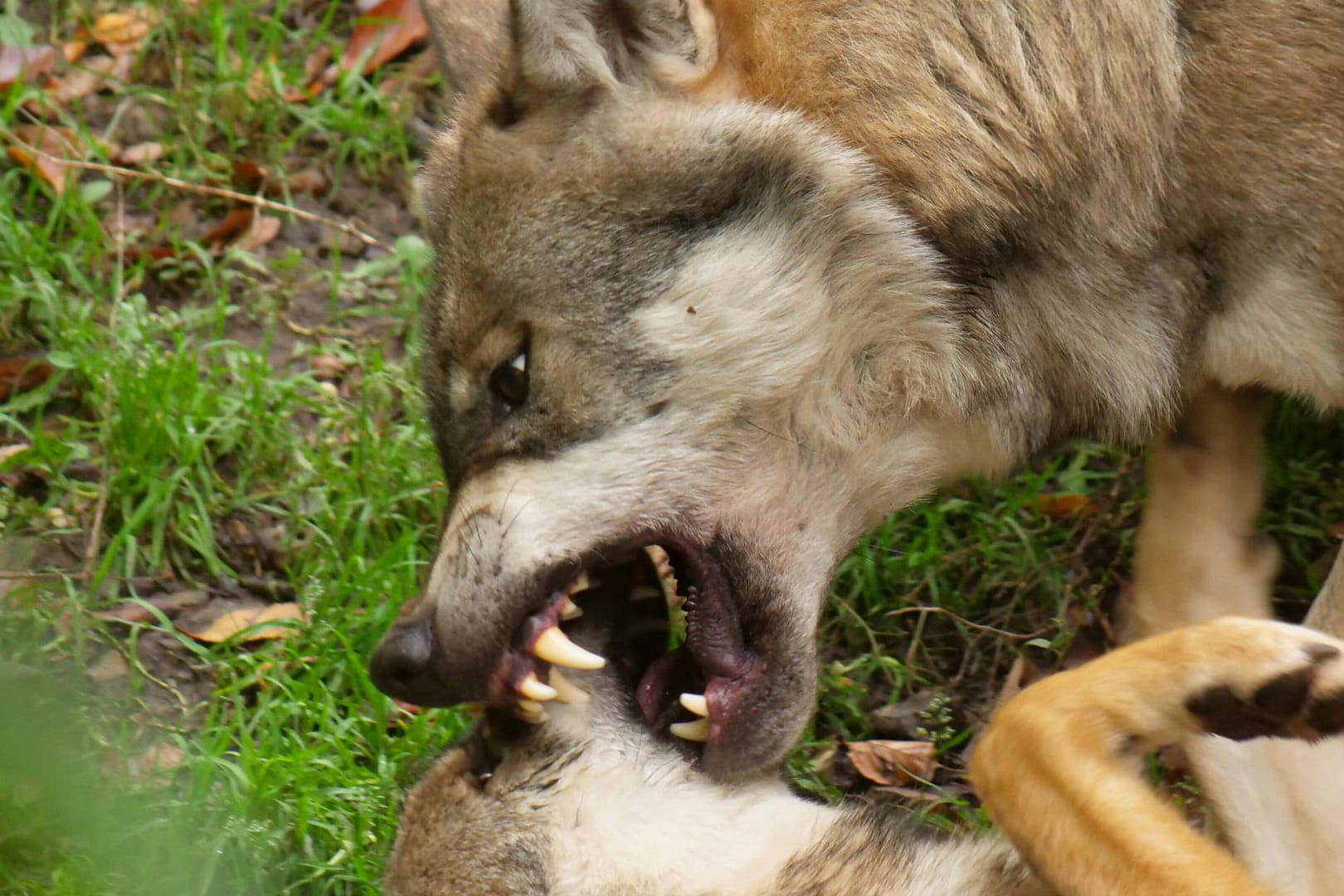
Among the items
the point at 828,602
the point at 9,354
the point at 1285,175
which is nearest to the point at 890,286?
the point at 1285,175

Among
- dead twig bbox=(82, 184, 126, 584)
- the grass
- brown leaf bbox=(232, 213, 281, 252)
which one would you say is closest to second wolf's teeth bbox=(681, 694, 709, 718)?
the grass

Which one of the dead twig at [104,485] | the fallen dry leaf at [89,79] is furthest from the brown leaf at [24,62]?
the dead twig at [104,485]

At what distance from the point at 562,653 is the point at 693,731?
317 millimetres

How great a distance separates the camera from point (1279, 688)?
9.45ft

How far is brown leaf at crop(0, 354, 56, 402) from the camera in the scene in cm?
485

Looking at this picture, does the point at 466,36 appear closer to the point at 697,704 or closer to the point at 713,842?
the point at 697,704

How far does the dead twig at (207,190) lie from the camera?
538 cm

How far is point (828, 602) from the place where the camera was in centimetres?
442

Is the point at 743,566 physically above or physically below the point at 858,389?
below

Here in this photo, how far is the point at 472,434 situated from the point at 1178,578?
1.70 meters

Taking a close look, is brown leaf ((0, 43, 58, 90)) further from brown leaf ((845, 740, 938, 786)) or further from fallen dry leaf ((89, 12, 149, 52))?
brown leaf ((845, 740, 938, 786))

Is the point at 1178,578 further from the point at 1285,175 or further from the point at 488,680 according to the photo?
the point at 488,680

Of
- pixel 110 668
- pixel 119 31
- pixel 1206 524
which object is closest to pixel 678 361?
pixel 1206 524

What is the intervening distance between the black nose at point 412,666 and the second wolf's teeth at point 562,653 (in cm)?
20
